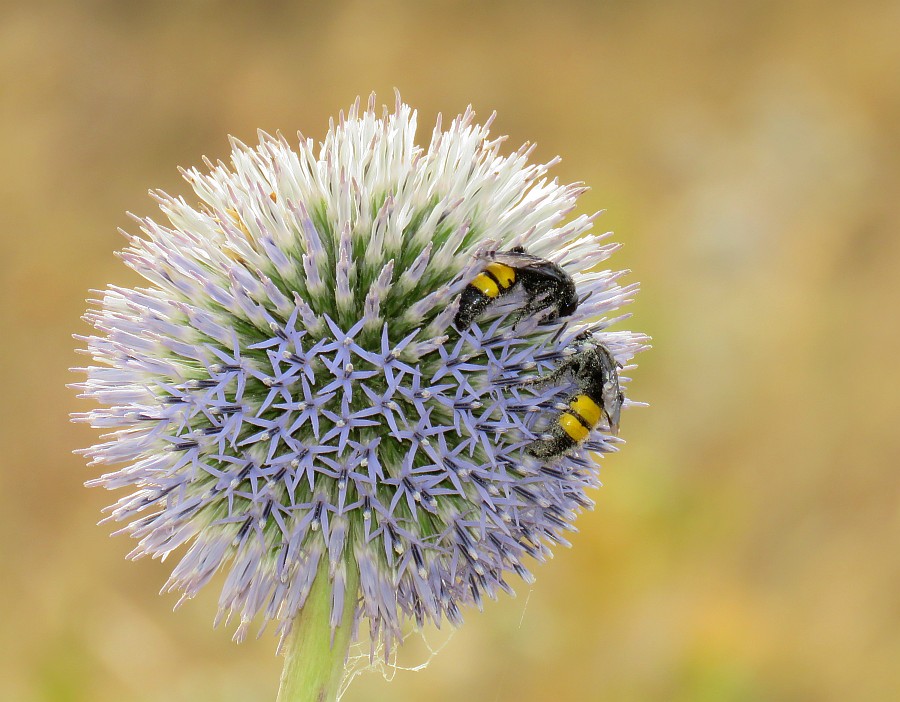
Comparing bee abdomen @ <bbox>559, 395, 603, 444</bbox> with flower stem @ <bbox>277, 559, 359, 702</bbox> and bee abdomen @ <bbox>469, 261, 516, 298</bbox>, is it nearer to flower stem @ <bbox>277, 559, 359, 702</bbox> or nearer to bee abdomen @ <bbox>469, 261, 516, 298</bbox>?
bee abdomen @ <bbox>469, 261, 516, 298</bbox>

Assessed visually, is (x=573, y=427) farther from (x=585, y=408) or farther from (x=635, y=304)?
(x=635, y=304)

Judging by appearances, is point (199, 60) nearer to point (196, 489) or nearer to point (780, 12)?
point (780, 12)

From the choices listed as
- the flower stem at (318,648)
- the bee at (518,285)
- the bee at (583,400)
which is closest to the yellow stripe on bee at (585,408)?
the bee at (583,400)

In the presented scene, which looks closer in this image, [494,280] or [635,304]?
[494,280]

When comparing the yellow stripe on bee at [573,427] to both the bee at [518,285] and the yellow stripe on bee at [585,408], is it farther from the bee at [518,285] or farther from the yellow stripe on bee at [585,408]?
the bee at [518,285]

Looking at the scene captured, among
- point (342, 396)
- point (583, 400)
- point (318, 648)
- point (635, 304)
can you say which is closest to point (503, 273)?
point (583, 400)

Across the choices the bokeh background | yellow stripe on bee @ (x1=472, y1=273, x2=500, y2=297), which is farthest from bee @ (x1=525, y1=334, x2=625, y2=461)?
the bokeh background
